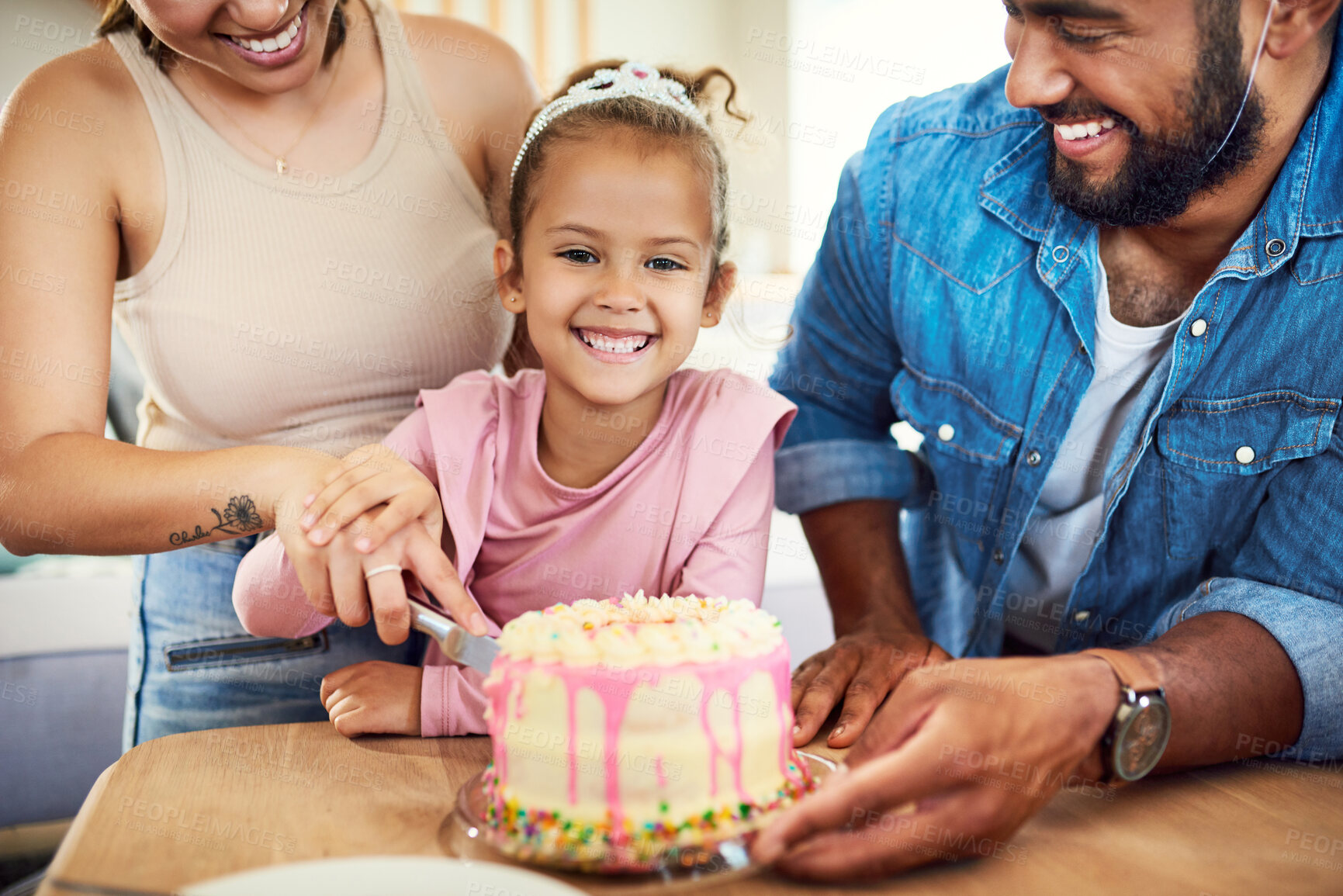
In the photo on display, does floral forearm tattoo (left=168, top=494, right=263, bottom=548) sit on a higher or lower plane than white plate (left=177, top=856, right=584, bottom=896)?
higher

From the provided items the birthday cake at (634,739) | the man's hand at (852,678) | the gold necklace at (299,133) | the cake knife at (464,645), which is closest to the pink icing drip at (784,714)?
the birthday cake at (634,739)

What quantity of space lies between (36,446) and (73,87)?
449 mm

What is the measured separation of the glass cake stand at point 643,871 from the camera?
70cm

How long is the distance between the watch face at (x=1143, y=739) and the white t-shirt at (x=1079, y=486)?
0.52 metres

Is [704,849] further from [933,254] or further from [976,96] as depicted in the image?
[976,96]

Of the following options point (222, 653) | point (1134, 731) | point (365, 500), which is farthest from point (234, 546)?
point (1134, 731)

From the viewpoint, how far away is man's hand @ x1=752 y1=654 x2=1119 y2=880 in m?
0.70

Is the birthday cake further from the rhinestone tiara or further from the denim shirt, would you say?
the rhinestone tiara

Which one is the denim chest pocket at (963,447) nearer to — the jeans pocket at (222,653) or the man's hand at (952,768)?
the man's hand at (952,768)

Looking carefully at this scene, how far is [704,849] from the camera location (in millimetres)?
735

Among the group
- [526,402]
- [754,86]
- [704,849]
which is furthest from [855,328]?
[754,86]

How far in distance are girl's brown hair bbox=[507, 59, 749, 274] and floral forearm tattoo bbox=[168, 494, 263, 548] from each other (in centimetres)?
48

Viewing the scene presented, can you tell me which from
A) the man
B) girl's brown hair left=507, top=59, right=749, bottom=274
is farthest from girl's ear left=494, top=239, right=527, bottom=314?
the man

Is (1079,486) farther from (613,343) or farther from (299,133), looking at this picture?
(299,133)
